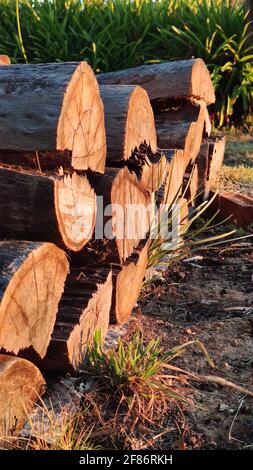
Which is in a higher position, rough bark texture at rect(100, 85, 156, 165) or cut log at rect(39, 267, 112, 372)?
rough bark texture at rect(100, 85, 156, 165)

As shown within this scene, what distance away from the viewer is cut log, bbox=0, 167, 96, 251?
6.60ft

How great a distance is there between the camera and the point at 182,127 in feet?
13.0

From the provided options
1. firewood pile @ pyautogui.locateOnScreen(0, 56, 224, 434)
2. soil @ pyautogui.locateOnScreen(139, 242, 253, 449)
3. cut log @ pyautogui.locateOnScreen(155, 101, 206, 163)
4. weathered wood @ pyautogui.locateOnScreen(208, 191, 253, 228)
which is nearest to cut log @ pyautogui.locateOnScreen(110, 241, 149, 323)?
firewood pile @ pyautogui.locateOnScreen(0, 56, 224, 434)

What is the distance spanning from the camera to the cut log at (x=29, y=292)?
5.87 feet

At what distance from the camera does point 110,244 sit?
2.59 m

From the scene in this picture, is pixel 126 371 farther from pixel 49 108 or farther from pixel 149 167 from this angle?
pixel 149 167

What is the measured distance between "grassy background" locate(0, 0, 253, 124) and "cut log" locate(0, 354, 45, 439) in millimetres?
5821

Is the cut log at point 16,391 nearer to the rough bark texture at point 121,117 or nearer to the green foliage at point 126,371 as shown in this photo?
the green foliage at point 126,371

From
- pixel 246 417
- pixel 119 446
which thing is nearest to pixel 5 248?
pixel 119 446

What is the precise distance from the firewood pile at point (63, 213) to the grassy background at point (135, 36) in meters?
4.88

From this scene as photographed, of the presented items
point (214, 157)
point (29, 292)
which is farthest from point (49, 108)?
point (214, 157)

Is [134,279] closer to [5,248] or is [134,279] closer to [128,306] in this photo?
[128,306]

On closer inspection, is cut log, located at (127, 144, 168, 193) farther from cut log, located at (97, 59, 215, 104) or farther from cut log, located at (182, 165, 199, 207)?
cut log, located at (182, 165, 199, 207)

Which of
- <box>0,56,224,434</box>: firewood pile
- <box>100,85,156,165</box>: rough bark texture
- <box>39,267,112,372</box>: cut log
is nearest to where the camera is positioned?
<box>0,56,224,434</box>: firewood pile
